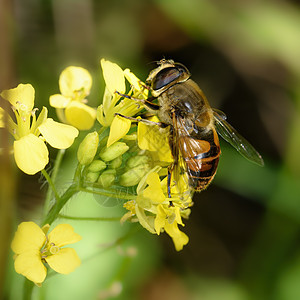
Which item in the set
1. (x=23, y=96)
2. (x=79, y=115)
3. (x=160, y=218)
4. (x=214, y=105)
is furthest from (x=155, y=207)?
(x=214, y=105)

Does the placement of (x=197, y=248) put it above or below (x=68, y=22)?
below

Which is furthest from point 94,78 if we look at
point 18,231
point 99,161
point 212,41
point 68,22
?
point 18,231

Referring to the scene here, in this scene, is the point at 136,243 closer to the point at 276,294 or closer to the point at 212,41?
the point at 276,294

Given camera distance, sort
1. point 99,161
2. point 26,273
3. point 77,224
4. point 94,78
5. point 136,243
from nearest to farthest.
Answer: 1. point 26,273
2. point 99,161
3. point 77,224
4. point 136,243
5. point 94,78

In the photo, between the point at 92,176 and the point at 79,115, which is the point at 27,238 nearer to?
the point at 92,176

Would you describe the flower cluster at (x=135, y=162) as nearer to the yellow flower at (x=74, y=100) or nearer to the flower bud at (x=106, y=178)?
the flower bud at (x=106, y=178)

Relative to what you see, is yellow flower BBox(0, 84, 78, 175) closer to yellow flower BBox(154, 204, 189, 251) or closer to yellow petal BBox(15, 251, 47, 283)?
yellow petal BBox(15, 251, 47, 283)
